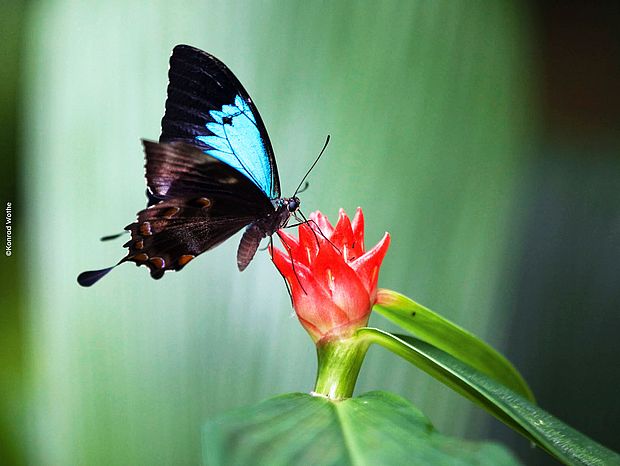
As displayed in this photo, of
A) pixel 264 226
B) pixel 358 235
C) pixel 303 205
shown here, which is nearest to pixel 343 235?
pixel 358 235

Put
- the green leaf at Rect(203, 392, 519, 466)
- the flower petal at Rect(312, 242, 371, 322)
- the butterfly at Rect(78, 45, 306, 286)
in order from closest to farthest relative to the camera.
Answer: the green leaf at Rect(203, 392, 519, 466), the flower petal at Rect(312, 242, 371, 322), the butterfly at Rect(78, 45, 306, 286)

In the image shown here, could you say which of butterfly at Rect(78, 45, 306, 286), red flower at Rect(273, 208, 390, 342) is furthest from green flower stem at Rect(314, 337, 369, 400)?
butterfly at Rect(78, 45, 306, 286)

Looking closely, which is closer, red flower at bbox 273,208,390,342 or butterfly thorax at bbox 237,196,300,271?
red flower at bbox 273,208,390,342

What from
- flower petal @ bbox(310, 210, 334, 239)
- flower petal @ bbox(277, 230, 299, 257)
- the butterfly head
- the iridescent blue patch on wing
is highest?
the iridescent blue patch on wing

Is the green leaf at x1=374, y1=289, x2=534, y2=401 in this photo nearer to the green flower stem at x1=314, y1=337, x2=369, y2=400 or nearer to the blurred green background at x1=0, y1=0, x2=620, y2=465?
the green flower stem at x1=314, y1=337, x2=369, y2=400

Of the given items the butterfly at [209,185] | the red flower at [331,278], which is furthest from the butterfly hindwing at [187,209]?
the red flower at [331,278]

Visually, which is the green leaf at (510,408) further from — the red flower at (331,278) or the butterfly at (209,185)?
the butterfly at (209,185)

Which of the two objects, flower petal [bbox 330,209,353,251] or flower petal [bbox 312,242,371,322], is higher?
flower petal [bbox 330,209,353,251]
